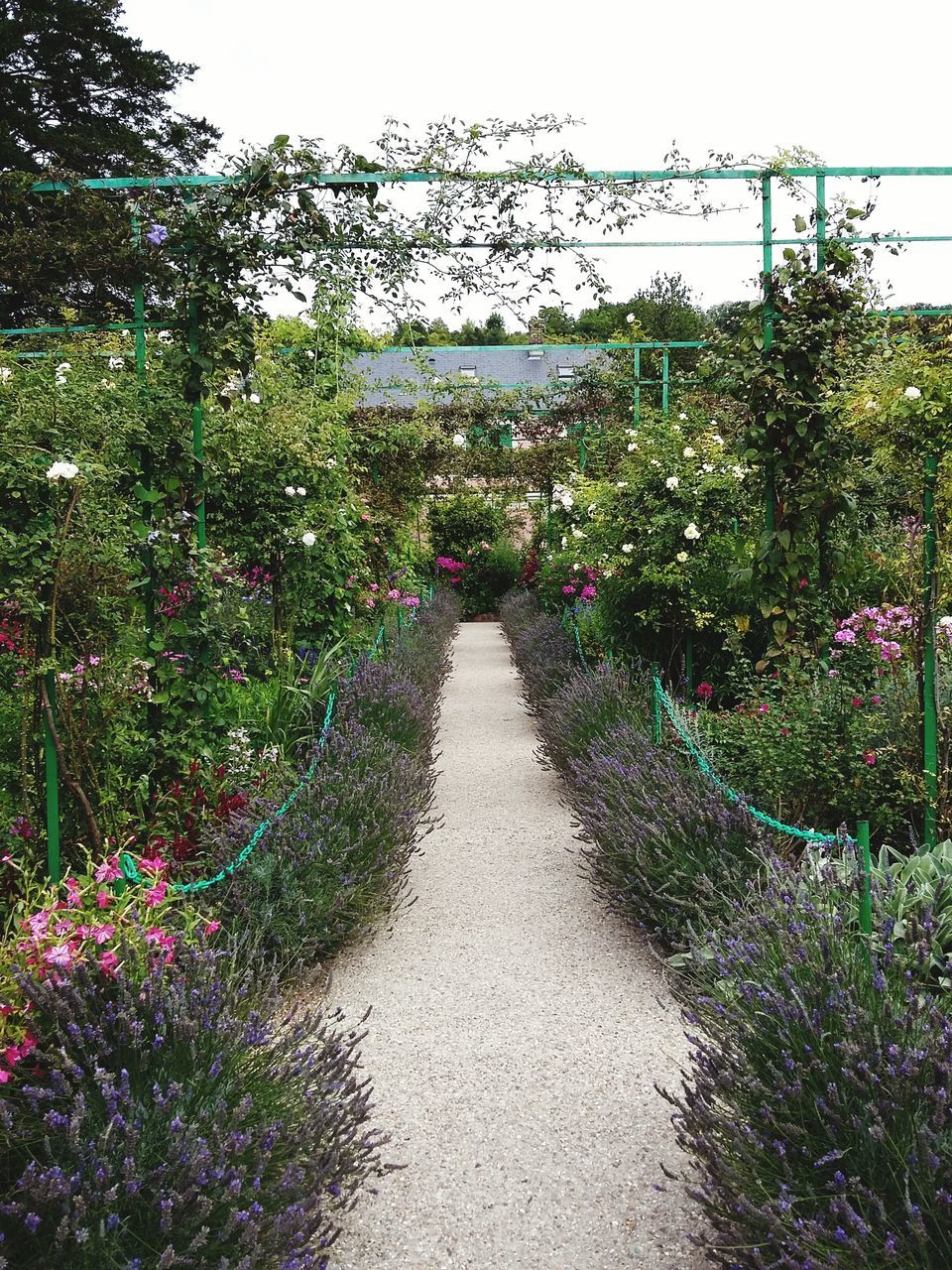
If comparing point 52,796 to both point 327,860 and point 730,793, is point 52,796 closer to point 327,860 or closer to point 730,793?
point 327,860

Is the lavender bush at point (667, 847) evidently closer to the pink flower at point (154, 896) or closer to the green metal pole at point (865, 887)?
the green metal pole at point (865, 887)

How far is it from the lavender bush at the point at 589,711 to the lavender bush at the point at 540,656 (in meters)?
0.81

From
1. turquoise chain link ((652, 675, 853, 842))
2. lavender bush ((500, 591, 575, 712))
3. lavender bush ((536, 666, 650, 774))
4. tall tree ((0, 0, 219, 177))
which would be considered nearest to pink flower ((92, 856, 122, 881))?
turquoise chain link ((652, 675, 853, 842))

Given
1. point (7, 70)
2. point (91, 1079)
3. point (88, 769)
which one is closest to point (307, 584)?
point (88, 769)

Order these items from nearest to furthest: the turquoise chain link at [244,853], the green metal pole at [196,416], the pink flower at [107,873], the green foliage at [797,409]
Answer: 1. the pink flower at [107,873]
2. the turquoise chain link at [244,853]
3. the green metal pole at [196,416]
4. the green foliage at [797,409]

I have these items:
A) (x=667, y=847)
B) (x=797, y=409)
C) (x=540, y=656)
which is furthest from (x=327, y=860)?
(x=540, y=656)

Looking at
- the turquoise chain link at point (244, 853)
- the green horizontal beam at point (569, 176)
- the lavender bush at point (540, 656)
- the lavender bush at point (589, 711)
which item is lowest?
the lavender bush at point (540, 656)

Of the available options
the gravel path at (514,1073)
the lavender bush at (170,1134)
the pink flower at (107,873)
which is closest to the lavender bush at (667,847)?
the gravel path at (514,1073)

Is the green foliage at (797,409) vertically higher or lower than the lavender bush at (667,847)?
higher

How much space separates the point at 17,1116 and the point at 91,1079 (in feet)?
0.47

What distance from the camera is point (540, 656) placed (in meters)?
8.01

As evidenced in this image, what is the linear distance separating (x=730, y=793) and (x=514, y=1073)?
49.4 inches

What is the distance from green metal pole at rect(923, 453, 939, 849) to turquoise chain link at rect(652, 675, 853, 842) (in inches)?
15.6

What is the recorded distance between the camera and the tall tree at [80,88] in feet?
54.2
